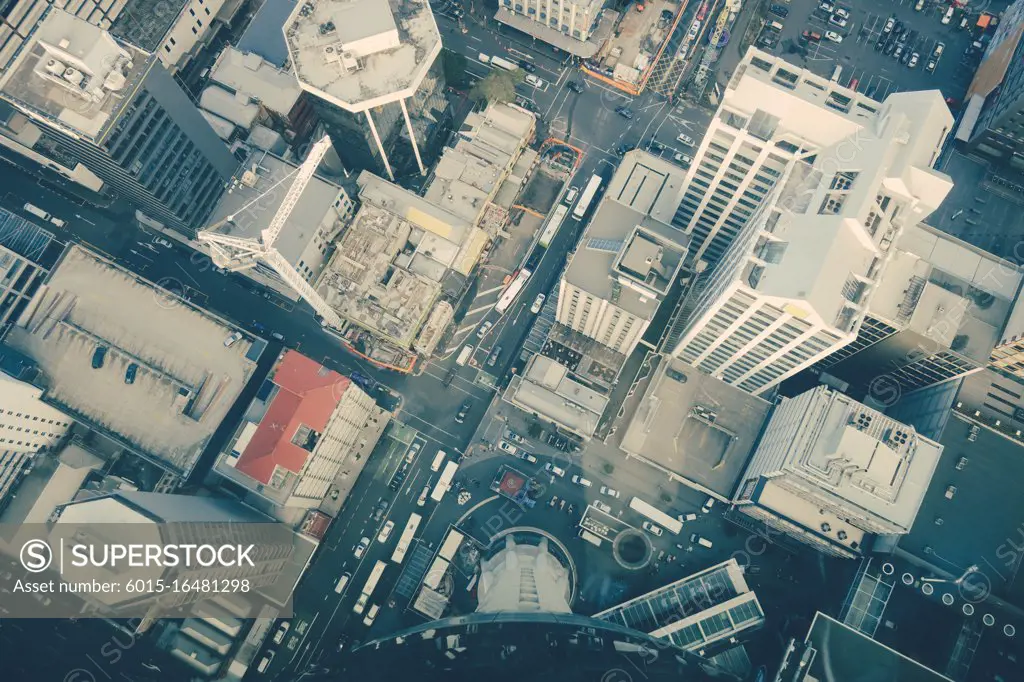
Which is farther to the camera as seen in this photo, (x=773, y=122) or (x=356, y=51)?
(x=356, y=51)

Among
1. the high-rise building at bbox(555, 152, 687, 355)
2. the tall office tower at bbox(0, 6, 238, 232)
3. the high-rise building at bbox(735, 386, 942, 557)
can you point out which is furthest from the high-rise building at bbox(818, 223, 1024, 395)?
the tall office tower at bbox(0, 6, 238, 232)

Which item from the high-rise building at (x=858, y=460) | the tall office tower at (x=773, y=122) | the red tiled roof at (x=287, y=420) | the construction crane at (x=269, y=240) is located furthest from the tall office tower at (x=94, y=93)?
the high-rise building at (x=858, y=460)

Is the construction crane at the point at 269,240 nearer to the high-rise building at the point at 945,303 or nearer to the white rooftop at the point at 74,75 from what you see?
the white rooftop at the point at 74,75

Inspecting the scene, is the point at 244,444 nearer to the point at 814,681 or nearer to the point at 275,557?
the point at 275,557

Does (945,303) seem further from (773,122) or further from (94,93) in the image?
(94,93)

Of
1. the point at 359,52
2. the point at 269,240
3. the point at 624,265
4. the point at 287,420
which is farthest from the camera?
the point at 359,52

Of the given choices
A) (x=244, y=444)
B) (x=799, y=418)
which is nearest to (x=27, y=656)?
(x=244, y=444)

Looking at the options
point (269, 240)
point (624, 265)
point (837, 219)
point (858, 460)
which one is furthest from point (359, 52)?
point (858, 460)
